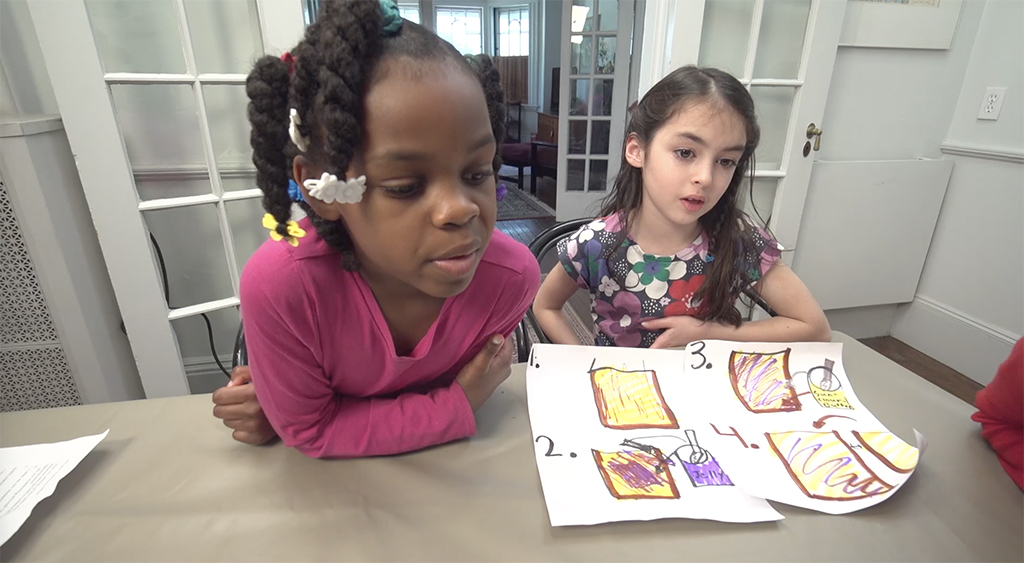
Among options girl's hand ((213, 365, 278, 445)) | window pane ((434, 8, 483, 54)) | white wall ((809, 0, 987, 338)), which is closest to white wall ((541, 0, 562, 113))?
window pane ((434, 8, 483, 54))

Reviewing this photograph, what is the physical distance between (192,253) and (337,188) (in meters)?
1.36

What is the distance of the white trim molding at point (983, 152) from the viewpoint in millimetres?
1709

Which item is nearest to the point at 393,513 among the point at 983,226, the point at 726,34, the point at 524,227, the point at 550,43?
the point at 726,34

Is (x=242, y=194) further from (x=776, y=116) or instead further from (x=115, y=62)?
(x=776, y=116)

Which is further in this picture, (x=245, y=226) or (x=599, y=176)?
(x=599, y=176)

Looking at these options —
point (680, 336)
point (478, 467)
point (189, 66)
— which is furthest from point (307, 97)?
point (189, 66)

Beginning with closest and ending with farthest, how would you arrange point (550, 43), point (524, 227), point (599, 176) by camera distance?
point (524, 227) → point (599, 176) → point (550, 43)

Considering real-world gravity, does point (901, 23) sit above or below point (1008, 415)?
above

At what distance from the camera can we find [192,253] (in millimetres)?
1504

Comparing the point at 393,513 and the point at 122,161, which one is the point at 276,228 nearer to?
the point at 393,513

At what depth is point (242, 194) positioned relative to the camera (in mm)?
1392

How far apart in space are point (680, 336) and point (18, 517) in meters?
0.86

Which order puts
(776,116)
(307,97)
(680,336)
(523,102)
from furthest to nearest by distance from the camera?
(523,102) < (776,116) < (680,336) < (307,97)

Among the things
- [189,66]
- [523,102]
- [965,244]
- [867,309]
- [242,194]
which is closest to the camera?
[189,66]
